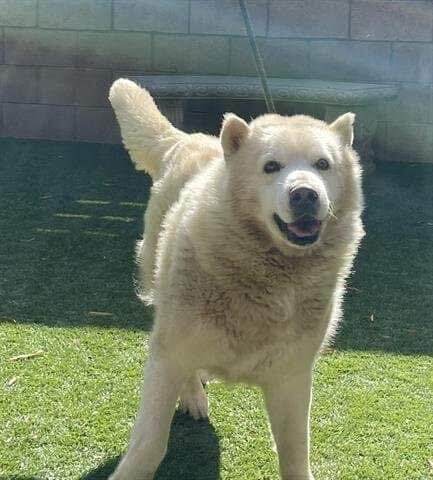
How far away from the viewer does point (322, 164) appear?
2.54m

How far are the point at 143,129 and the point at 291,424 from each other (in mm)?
1627

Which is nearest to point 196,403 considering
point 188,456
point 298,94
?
point 188,456

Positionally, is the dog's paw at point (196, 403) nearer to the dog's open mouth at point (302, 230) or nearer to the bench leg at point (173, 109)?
the dog's open mouth at point (302, 230)

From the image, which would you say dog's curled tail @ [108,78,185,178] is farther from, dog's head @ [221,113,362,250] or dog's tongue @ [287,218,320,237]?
dog's tongue @ [287,218,320,237]

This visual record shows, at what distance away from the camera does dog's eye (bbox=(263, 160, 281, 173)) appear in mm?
2516

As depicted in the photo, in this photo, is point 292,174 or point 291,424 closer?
point 292,174

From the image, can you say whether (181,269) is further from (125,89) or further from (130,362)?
(125,89)

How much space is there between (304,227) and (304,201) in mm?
111

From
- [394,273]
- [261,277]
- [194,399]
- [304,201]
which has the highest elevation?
[304,201]

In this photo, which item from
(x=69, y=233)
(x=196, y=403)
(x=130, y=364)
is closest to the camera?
(x=196, y=403)

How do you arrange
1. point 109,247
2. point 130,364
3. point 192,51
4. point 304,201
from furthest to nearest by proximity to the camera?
1. point 192,51
2. point 109,247
3. point 130,364
4. point 304,201

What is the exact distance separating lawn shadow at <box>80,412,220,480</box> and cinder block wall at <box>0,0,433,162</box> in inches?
200

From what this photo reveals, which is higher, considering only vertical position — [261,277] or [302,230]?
[302,230]

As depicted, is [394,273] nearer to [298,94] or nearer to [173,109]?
[298,94]
